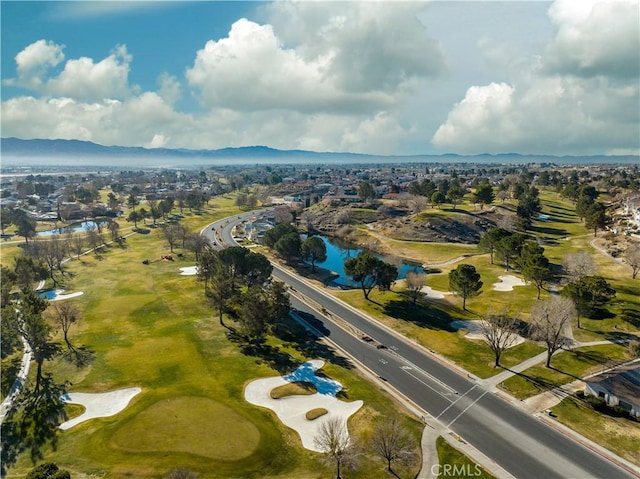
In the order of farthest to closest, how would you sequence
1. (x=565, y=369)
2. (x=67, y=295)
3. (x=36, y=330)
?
(x=67, y=295)
(x=565, y=369)
(x=36, y=330)

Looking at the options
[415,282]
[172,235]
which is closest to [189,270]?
[172,235]

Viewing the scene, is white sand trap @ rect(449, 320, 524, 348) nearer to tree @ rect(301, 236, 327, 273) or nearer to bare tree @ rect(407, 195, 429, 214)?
tree @ rect(301, 236, 327, 273)

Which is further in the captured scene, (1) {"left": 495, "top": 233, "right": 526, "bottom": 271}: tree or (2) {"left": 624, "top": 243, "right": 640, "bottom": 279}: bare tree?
(1) {"left": 495, "top": 233, "right": 526, "bottom": 271}: tree

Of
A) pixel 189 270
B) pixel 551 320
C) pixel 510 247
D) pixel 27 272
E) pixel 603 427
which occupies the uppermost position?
pixel 510 247

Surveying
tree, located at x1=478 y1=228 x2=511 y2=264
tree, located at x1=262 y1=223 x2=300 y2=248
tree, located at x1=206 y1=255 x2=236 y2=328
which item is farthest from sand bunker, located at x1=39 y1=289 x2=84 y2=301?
tree, located at x1=478 y1=228 x2=511 y2=264

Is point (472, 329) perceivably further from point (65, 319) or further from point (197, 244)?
point (197, 244)

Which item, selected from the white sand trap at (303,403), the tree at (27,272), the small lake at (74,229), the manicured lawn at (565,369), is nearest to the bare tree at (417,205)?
the manicured lawn at (565,369)

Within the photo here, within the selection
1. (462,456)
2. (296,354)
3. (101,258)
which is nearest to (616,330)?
(462,456)

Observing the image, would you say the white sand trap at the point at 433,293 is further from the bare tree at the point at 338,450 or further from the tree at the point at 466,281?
the bare tree at the point at 338,450
